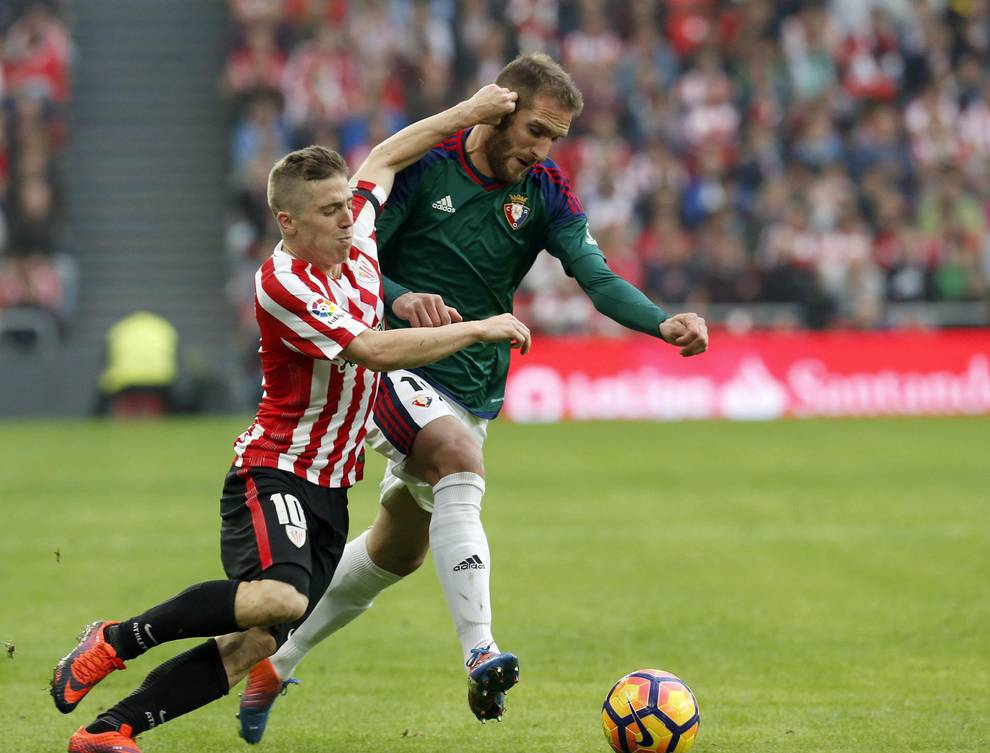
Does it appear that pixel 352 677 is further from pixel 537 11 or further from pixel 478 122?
pixel 537 11

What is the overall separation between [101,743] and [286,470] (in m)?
1.07

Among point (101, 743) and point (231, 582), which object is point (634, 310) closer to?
point (231, 582)

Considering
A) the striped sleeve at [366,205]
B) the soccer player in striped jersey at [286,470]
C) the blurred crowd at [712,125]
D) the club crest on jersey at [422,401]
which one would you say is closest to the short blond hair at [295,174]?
the soccer player in striped jersey at [286,470]

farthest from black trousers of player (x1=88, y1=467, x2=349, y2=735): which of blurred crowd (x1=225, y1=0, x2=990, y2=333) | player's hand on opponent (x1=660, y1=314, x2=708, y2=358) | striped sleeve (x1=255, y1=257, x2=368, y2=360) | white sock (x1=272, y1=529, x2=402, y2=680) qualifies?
blurred crowd (x1=225, y1=0, x2=990, y2=333)

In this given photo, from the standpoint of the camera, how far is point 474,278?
20.4 feet

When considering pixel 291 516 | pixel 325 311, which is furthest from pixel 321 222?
pixel 291 516

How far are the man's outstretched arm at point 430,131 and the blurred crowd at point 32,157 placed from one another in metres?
14.8

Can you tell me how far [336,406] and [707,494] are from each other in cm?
810

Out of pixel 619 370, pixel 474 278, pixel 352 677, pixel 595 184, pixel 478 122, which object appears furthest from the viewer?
pixel 595 184

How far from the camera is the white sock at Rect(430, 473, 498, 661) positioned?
218 inches

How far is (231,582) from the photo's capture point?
16.8ft

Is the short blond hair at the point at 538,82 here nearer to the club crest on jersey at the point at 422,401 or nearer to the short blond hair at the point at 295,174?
the short blond hair at the point at 295,174

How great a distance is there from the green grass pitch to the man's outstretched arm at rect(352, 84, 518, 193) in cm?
214

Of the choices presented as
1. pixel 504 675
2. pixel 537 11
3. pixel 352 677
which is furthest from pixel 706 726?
pixel 537 11
